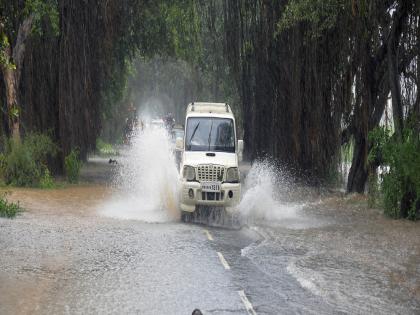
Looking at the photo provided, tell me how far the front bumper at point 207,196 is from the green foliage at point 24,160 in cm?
941

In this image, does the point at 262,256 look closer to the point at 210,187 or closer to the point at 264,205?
the point at 210,187

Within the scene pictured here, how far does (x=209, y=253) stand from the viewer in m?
13.6

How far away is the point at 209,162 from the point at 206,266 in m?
6.36

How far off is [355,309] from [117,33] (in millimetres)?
23157

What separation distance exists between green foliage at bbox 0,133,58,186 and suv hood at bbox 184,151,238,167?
895 cm

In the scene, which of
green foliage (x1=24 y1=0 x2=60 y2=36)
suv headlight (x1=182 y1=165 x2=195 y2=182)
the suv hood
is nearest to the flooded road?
suv headlight (x1=182 y1=165 x2=195 y2=182)

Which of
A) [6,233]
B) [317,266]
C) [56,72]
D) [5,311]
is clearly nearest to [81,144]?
[56,72]

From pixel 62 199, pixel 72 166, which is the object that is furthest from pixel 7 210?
pixel 72 166

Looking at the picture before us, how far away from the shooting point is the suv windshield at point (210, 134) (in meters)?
19.5

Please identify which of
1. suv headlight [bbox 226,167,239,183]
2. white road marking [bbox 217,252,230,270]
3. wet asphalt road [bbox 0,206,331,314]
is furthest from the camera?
suv headlight [bbox 226,167,239,183]

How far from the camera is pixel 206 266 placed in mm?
12281

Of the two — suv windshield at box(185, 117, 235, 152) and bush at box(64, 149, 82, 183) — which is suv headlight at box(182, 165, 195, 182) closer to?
suv windshield at box(185, 117, 235, 152)

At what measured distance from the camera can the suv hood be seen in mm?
18516

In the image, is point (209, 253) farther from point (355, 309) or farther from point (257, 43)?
point (257, 43)
